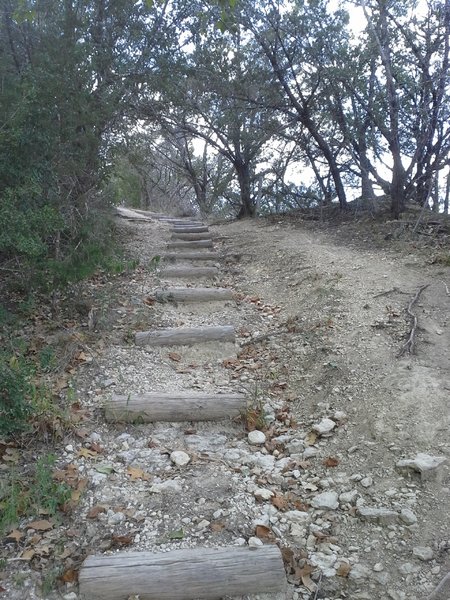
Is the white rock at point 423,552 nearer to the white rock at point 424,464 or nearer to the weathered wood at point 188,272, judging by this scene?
the white rock at point 424,464

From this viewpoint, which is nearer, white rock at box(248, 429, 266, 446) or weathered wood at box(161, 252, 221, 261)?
white rock at box(248, 429, 266, 446)

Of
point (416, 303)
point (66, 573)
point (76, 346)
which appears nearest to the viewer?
point (66, 573)

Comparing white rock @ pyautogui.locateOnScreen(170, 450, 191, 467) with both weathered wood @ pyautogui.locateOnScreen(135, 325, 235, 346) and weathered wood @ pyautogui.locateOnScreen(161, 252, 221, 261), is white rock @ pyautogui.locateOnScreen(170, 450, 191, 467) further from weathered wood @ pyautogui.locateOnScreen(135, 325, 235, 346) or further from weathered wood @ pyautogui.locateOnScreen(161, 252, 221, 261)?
weathered wood @ pyautogui.locateOnScreen(161, 252, 221, 261)

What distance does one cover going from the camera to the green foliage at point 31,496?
2809mm

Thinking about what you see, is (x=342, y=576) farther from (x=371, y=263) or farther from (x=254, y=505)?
(x=371, y=263)

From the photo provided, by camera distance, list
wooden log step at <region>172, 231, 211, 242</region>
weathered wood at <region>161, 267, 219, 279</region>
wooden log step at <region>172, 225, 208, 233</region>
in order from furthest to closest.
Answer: wooden log step at <region>172, 225, 208, 233</region>, wooden log step at <region>172, 231, 211, 242</region>, weathered wood at <region>161, 267, 219, 279</region>

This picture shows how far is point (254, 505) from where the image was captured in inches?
121

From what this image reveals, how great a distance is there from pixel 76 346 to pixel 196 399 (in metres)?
1.36

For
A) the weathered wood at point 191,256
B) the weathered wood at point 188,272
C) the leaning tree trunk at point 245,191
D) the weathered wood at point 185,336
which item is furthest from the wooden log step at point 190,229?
the weathered wood at point 185,336

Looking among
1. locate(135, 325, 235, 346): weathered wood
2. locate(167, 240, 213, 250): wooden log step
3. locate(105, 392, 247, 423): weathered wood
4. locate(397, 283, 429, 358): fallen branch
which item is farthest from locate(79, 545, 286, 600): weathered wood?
locate(167, 240, 213, 250): wooden log step

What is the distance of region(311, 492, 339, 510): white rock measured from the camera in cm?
306

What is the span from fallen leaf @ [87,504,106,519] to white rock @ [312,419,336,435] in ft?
5.21

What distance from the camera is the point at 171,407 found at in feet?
12.8

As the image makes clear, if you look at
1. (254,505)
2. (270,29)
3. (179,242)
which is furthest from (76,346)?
(270,29)
